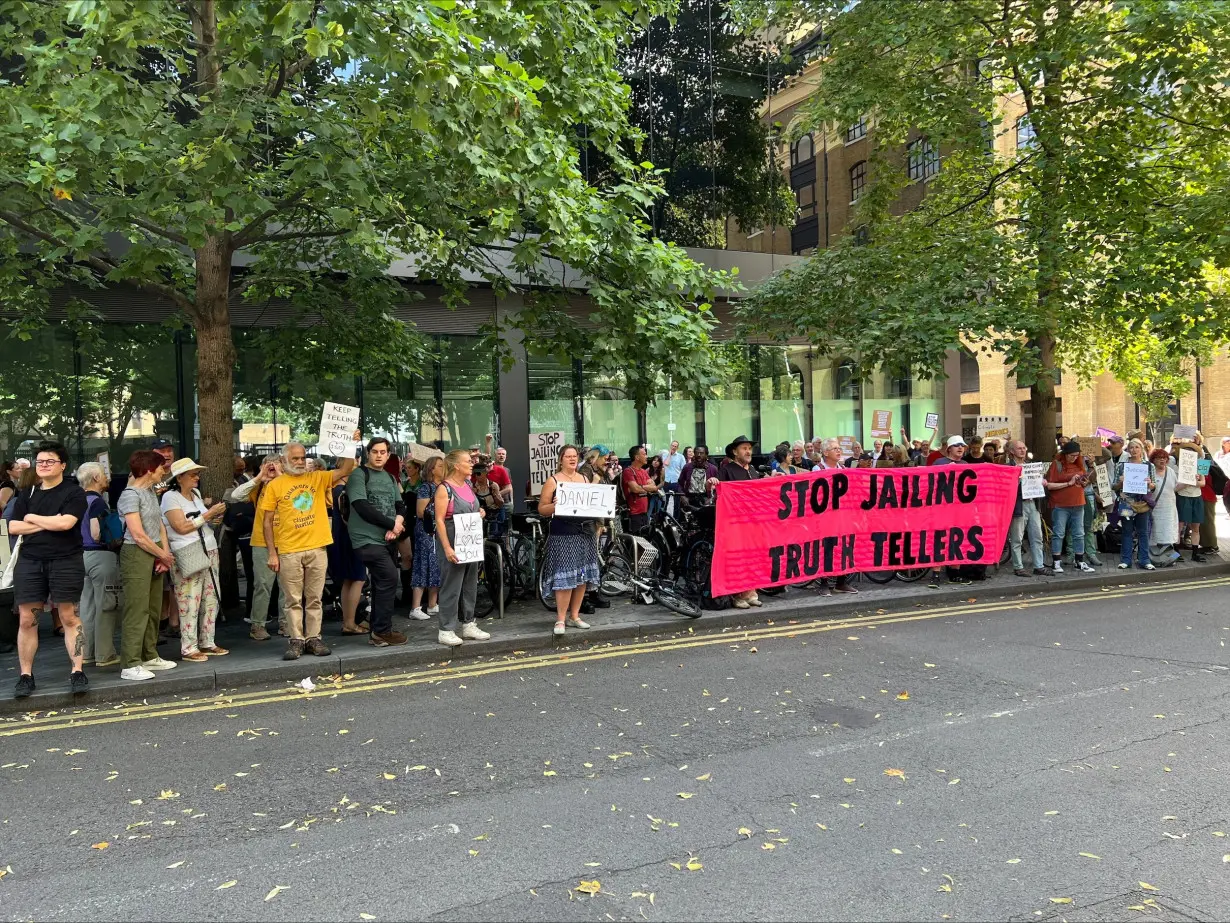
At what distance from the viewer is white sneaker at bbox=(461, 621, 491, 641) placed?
8148 millimetres

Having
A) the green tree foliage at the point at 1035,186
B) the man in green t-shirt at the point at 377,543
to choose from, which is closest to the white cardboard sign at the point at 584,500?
the man in green t-shirt at the point at 377,543

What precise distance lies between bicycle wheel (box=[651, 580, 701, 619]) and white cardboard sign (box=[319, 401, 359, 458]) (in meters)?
3.88

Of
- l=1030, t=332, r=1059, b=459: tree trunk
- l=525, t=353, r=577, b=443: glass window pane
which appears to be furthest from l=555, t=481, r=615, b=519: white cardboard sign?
l=525, t=353, r=577, b=443: glass window pane

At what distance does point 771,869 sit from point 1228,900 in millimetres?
1793

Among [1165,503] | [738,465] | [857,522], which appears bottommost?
[1165,503]

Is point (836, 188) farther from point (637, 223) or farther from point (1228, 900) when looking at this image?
point (1228, 900)

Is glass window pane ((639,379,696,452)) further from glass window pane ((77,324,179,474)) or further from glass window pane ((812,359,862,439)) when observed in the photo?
glass window pane ((77,324,179,474))

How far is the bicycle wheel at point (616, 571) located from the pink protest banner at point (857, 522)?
117 cm

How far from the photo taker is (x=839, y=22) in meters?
13.9

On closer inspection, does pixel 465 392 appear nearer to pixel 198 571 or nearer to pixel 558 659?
pixel 198 571

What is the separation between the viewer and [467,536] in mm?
7832

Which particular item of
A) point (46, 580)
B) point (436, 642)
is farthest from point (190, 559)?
point (436, 642)

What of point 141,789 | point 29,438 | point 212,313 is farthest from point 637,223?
point 29,438

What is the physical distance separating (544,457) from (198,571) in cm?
687
